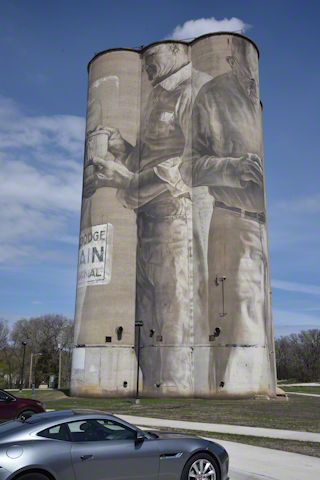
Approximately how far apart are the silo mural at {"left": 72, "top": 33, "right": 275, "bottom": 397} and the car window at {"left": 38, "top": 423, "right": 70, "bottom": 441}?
3125cm

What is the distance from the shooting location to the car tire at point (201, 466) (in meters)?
7.76

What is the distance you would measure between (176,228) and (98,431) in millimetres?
34248

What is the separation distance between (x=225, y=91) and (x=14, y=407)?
35341mm

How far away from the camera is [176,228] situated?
41.5m

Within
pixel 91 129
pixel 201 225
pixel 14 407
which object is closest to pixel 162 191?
pixel 201 225

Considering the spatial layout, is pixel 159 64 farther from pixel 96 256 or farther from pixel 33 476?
pixel 33 476

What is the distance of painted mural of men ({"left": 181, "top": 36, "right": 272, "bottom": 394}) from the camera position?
37.4 meters

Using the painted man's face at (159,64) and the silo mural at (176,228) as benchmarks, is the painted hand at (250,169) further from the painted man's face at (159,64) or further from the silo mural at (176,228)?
the painted man's face at (159,64)

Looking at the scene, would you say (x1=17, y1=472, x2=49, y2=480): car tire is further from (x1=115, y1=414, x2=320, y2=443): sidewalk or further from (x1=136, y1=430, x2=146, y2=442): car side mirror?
(x1=115, y1=414, x2=320, y2=443): sidewalk

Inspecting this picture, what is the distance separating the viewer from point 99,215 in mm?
43438

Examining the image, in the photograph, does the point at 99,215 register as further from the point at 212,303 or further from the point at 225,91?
the point at 225,91

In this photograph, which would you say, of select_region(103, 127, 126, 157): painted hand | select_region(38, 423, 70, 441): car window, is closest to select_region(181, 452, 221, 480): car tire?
select_region(38, 423, 70, 441): car window

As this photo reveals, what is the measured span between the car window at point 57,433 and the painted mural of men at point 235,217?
31.3 m

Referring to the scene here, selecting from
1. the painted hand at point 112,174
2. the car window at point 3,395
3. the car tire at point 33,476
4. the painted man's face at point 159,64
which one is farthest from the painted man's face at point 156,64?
the car tire at point 33,476
